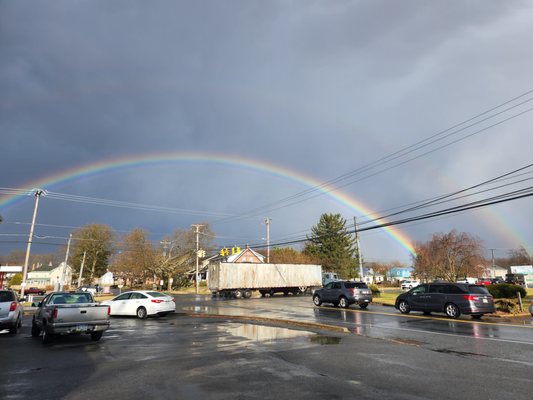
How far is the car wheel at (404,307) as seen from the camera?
70.8ft

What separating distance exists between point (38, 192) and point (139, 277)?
33.4 meters

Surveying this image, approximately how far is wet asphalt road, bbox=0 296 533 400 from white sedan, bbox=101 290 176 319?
7531 millimetres

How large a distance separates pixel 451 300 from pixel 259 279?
2707 centimetres

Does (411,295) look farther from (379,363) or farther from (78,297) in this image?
(78,297)

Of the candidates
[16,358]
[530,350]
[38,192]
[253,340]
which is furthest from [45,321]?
[38,192]

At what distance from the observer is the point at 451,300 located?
19516 millimetres

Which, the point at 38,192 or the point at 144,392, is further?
the point at 38,192

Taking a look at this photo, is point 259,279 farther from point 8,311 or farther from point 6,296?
point 8,311

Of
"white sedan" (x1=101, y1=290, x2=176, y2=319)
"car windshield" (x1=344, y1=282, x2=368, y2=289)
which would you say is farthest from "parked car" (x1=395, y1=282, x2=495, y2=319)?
"white sedan" (x1=101, y1=290, x2=176, y2=319)

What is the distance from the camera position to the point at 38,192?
43.8 metres

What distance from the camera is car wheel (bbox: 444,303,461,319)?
1920cm

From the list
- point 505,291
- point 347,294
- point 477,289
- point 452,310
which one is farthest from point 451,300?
point 505,291

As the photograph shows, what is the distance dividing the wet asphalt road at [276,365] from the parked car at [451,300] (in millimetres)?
4786

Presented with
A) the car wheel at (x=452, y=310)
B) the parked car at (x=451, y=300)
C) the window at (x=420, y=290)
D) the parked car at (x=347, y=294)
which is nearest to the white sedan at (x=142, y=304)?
the parked car at (x=347, y=294)
